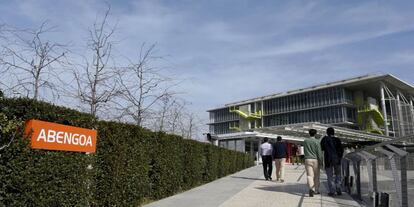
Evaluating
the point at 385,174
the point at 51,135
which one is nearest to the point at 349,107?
the point at 385,174

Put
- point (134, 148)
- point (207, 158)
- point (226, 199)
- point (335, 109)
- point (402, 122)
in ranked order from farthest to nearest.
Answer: point (335, 109) → point (402, 122) → point (207, 158) → point (226, 199) → point (134, 148)

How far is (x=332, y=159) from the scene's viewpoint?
423 inches

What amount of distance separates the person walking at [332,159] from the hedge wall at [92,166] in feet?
13.2

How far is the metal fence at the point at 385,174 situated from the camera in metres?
5.44

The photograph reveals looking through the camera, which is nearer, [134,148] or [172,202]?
[134,148]

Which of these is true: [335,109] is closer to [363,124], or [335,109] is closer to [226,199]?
[363,124]

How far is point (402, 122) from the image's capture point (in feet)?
239

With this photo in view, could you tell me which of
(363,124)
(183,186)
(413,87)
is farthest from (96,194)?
(413,87)

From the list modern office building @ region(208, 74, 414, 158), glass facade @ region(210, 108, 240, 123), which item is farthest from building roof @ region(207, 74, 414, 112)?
glass facade @ region(210, 108, 240, 123)

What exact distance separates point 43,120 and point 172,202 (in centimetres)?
477

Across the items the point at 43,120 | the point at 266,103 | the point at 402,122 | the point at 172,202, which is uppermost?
the point at 266,103

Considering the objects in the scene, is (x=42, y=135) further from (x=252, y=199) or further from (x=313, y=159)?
(x=313, y=159)

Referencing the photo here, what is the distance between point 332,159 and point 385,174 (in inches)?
161

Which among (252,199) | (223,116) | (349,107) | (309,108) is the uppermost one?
(223,116)
